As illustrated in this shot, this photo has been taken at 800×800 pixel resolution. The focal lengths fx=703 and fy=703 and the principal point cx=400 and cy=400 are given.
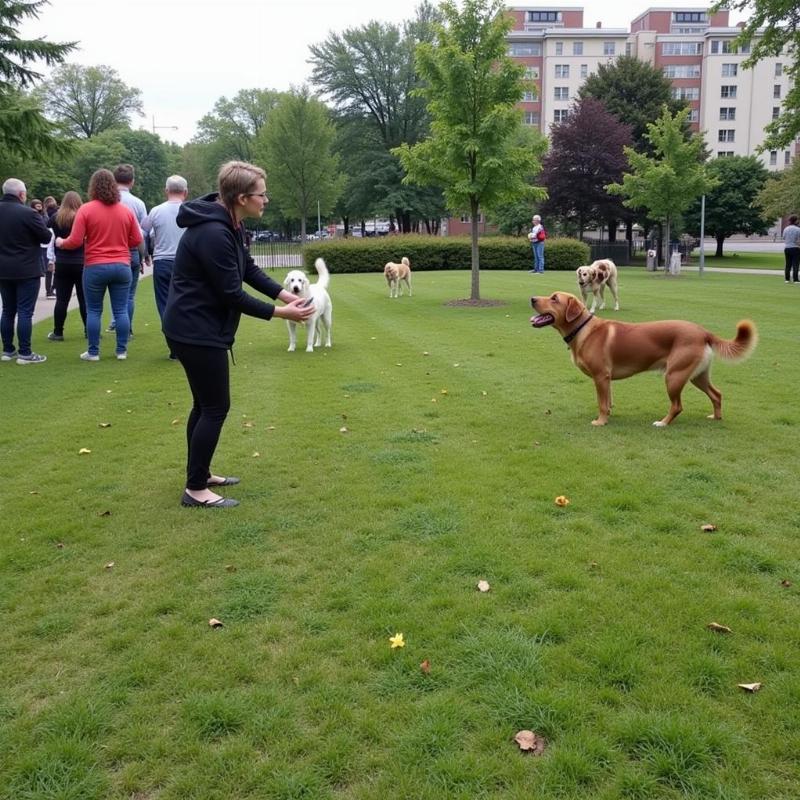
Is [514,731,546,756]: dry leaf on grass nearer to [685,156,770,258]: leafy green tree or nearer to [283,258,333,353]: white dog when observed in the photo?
[283,258,333,353]: white dog

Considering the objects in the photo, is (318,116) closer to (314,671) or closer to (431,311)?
(431,311)

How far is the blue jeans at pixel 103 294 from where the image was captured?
9484mm

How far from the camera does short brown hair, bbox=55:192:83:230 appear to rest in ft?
37.1

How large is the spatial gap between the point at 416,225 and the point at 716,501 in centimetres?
6643

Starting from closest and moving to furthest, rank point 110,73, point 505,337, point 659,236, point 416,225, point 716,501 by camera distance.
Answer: point 716,501 < point 505,337 < point 659,236 < point 416,225 < point 110,73

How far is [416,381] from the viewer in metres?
8.98

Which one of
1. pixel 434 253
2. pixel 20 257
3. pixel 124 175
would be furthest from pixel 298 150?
pixel 20 257

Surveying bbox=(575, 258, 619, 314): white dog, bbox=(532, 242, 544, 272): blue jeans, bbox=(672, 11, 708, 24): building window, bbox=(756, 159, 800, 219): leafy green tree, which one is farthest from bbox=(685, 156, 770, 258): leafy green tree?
bbox=(672, 11, 708, 24): building window

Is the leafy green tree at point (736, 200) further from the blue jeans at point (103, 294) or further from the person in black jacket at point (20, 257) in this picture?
the person in black jacket at point (20, 257)

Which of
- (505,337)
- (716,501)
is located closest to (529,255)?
(505,337)

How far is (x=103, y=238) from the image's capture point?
9.42 metres

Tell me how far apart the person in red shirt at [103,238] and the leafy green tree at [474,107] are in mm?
8706

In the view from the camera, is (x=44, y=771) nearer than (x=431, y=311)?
Yes

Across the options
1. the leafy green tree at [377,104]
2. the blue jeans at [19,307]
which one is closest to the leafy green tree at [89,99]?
the leafy green tree at [377,104]
